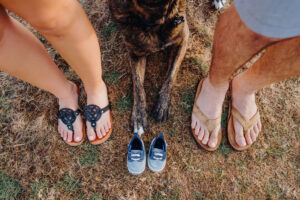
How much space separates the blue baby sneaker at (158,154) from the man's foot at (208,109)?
0.44 metres

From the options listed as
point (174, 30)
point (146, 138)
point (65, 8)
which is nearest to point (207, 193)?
point (146, 138)

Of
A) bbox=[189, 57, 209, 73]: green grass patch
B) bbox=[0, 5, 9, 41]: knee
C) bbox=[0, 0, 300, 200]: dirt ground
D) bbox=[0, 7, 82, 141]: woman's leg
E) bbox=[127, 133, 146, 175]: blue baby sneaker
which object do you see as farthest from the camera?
bbox=[189, 57, 209, 73]: green grass patch

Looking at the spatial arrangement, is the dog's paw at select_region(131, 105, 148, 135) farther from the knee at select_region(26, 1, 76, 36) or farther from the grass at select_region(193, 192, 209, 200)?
the knee at select_region(26, 1, 76, 36)

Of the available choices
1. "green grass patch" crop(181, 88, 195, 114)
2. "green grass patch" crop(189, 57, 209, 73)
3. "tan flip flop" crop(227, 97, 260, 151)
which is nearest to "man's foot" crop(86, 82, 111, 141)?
"green grass patch" crop(181, 88, 195, 114)

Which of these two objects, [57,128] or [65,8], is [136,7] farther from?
[57,128]

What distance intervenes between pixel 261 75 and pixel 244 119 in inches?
28.0

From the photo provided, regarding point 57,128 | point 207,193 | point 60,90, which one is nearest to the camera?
point 60,90

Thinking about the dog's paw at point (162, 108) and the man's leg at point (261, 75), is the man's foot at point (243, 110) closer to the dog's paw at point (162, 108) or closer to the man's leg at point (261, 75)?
the man's leg at point (261, 75)

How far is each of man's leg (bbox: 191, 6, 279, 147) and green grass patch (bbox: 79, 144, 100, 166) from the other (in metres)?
1.27

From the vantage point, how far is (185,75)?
2.94 meters

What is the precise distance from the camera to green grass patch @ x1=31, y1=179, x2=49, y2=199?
8.60 ft

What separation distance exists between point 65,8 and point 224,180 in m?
2.45

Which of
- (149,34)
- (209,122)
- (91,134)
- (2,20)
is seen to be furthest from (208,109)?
(2,20)

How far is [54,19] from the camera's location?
1.38 meters
